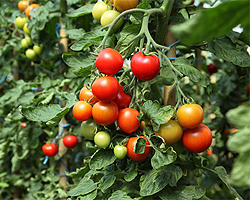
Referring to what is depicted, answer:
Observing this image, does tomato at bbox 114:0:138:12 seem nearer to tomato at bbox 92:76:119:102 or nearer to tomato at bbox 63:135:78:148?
tomato at bbox 92:76:119:102

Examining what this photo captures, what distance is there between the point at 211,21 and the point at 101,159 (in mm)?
436

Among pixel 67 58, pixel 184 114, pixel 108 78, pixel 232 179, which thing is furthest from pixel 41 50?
pixel 232 179

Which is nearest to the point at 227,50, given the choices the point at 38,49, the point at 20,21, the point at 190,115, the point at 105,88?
the point at 190,115

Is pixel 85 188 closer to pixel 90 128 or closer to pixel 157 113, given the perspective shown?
pixel 90 128

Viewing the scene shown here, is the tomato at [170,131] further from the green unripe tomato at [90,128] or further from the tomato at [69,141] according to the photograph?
the tomato at [69,141]

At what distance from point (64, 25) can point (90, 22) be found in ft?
0.44

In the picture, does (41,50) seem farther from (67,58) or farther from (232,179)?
(232,179)

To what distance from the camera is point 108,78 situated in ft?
1.73

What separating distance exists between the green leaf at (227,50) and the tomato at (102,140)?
0.37 m

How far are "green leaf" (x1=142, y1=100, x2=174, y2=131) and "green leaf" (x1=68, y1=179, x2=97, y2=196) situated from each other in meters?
0.26

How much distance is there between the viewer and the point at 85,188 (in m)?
0.66

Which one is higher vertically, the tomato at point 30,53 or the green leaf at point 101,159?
the green leaf at point 101,159

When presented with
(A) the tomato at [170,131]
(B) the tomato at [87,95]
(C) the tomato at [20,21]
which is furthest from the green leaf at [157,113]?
(C) the tomato at [20,21]

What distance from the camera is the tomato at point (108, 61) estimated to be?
516mm
